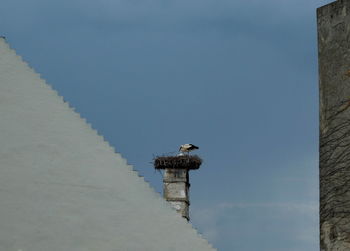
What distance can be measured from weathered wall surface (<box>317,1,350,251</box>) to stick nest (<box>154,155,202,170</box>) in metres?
12.7

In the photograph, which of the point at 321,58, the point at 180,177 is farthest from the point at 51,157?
the point at 180,177

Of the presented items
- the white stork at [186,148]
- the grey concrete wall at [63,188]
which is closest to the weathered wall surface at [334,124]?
the grey concrete wall at [63,188]

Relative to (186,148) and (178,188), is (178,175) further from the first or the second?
(186,148)

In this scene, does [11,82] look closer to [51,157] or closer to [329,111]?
[51,157]

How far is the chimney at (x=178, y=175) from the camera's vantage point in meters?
15.9

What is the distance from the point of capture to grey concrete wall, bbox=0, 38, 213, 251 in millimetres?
7066

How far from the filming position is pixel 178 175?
16.3 m

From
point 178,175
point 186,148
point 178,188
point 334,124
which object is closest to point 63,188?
point 334,124

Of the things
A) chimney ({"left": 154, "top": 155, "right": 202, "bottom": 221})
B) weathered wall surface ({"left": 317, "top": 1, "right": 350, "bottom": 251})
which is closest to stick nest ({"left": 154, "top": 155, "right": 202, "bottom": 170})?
chimney ({"left": 154, "top": 155, "right": 202, "bottom": 221})

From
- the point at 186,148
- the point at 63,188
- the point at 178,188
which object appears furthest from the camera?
the point at 186,148

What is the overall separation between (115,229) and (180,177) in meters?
8.87

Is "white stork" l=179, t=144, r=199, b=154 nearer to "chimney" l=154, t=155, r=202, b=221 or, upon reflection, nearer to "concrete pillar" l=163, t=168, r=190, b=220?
"chimney" l=154, t=155, r=202, b=221

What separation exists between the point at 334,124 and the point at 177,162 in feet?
41.9

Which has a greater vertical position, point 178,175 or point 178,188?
point 178,175
